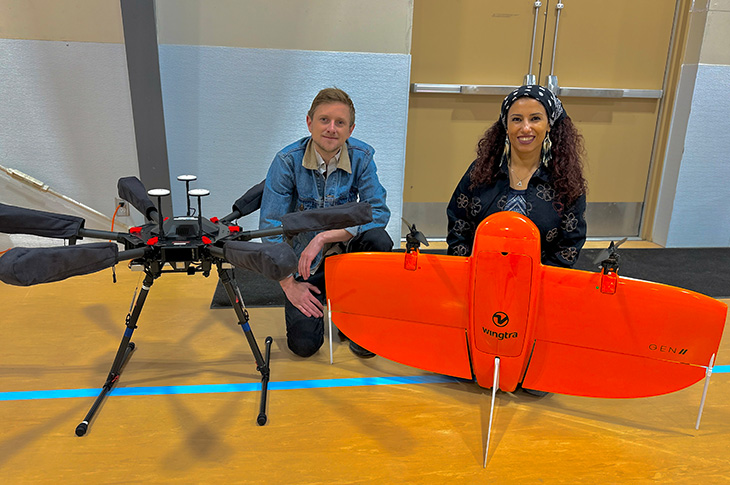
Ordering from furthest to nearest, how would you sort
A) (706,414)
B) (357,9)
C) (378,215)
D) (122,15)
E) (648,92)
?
(648,92)
(357,9)
(122,15)
(378,215)
(706,414)

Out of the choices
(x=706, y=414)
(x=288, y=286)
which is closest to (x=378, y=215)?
(x=288, y=286)

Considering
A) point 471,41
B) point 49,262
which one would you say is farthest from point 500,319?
point 471,41

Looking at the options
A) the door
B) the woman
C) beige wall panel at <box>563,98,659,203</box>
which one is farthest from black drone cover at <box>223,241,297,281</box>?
beige wall panel at <box>563,98,659,203</box>

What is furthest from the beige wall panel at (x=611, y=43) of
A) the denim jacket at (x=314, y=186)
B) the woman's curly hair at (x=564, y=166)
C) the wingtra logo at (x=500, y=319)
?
the wingtra logo at (x=500, y=319)

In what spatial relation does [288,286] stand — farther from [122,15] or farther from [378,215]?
[122,15]

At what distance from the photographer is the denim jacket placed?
2176mm

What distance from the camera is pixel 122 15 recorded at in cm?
293

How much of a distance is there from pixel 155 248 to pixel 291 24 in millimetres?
2101

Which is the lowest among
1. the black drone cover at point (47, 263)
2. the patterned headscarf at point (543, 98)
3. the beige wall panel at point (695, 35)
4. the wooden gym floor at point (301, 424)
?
the wooden gym floor at point (301, 424)

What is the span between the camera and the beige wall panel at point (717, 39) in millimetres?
3414

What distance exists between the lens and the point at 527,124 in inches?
77.4

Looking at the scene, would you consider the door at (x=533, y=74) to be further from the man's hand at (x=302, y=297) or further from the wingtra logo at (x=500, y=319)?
the wingtra logo at (x=500, y=319)

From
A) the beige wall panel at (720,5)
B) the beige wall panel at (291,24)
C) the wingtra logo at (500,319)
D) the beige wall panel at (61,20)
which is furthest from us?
the beige wall panel at (720,5)

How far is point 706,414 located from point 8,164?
12.7 ft
